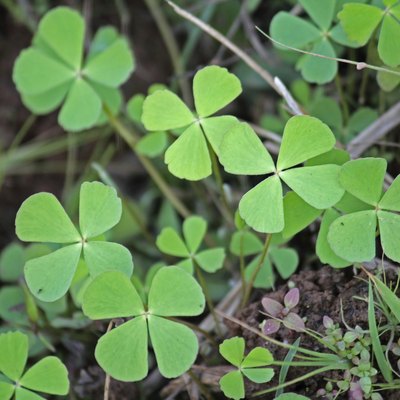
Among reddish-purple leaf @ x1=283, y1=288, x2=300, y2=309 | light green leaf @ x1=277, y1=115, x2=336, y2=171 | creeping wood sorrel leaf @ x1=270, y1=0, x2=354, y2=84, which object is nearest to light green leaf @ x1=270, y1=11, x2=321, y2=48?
creeping wood sorrel leaf @ x1=270, y1=0, x2=354, y2=84

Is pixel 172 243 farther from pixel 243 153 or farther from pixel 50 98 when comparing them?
pixel 50 98

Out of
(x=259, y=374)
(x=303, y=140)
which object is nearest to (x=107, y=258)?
(x=259, y=374)

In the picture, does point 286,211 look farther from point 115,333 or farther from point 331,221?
point 115,333

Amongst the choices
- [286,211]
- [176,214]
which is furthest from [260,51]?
[286,211]

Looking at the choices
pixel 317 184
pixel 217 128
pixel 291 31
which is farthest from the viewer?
pixel 291 31

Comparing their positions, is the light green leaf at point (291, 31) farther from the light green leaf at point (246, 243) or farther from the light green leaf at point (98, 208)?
the light green leaf at point (98, 208)

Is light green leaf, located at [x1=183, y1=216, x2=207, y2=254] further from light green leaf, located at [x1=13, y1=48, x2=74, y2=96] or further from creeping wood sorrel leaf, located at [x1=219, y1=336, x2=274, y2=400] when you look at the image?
light green leaf, located at [x1=13, y1=48, x2=74, y2=96]
